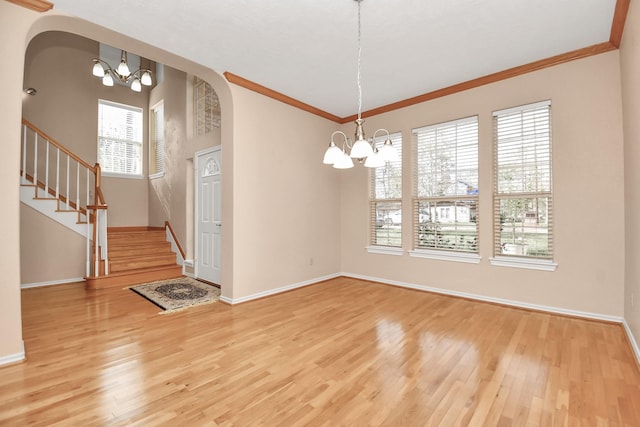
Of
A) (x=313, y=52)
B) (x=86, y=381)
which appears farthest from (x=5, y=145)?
(x=313, y=52)

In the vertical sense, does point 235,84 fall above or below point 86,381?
above

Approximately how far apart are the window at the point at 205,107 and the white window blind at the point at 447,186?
135 inches

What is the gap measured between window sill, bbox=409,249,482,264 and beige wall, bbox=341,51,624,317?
91 mm

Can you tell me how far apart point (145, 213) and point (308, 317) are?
552 centimetres

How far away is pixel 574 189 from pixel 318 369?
3449mm

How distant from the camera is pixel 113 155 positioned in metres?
6.63

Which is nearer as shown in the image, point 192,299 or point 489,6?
point 489,6

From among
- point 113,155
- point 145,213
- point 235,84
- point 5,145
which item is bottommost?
point 145,213

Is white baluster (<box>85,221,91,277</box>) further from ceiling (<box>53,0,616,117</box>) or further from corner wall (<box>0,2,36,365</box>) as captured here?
ceiling (<box>53,0,616,117</box>)

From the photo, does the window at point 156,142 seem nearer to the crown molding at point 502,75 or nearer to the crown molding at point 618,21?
the crown molding at point 502,75

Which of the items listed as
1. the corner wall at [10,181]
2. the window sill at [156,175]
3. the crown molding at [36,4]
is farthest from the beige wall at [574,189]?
the window sill at [156,175]

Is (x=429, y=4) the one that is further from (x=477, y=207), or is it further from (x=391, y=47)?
(x=477, y=207)

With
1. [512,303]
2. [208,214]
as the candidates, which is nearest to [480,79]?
[512,303]

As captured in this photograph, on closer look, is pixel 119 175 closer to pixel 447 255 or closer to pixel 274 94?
pixel 274 94
